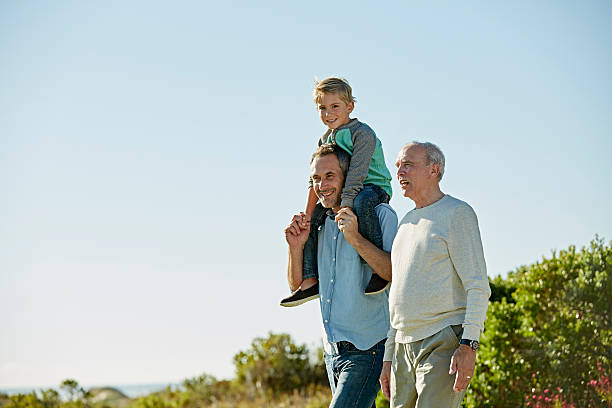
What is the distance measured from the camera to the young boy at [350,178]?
3.62 m

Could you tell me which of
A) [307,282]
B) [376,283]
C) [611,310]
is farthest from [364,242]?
[611,310]

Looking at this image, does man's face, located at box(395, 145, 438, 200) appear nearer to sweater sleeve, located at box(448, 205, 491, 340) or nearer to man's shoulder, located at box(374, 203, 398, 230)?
sweater sleeve, located at box(448, 205, 491, 340)

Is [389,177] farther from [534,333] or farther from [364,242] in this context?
[534,333]

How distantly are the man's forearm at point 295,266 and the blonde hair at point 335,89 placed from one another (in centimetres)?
87

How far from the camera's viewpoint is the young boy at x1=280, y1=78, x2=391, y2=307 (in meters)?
3.62

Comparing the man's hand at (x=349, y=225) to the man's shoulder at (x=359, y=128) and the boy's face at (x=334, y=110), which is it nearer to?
the man's shoulder at (x=359, y=128)

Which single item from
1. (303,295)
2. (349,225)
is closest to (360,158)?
(349,225)

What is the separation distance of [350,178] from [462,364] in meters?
1.25

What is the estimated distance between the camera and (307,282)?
3918 millimetres

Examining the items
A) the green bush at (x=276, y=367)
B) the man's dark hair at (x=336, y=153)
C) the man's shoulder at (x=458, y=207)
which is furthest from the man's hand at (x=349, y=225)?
the green bush at (x=276, y=367)

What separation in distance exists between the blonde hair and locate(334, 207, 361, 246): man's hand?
79 centimetres

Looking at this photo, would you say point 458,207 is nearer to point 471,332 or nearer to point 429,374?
point 471,332

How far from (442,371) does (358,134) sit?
145 centimetres

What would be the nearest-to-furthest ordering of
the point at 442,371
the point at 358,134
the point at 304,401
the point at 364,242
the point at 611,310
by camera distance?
the point at 442,371 < the point at 364,242 < the point at 358,134 < the point at 611,310 < the point at 304,401
